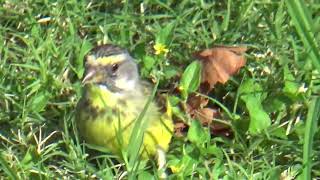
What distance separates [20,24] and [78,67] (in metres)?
0.48

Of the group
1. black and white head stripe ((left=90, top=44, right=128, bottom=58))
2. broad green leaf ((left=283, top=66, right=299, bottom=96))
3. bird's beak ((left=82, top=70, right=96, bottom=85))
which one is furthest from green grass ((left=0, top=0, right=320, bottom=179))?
black and white head stripe ((left=90, top=44, right=128, bottom=58))

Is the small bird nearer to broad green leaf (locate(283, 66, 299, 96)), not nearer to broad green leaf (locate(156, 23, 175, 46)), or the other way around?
broad green leaf (locate(156, 23, 175, 46))

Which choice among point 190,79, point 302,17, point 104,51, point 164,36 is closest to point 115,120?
point 104,51

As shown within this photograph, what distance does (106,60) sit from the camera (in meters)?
4.29

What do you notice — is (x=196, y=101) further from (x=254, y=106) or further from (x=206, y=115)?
(x=254, y=106)

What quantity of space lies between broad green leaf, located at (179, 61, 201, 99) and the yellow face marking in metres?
0.26

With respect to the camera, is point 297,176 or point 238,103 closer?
point 297,176

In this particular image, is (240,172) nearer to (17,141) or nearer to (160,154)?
(160,154)

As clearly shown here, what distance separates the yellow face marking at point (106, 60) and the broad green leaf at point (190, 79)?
261 millimetres

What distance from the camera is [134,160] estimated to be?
3.72 metres

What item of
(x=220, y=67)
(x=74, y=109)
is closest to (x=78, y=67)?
(x=74, y=109)

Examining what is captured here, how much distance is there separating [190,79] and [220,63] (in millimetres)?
215

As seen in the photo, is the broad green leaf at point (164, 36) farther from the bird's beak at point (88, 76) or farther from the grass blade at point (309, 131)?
the grass blade at point (309, 131)

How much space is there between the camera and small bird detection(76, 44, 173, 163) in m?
4.09
